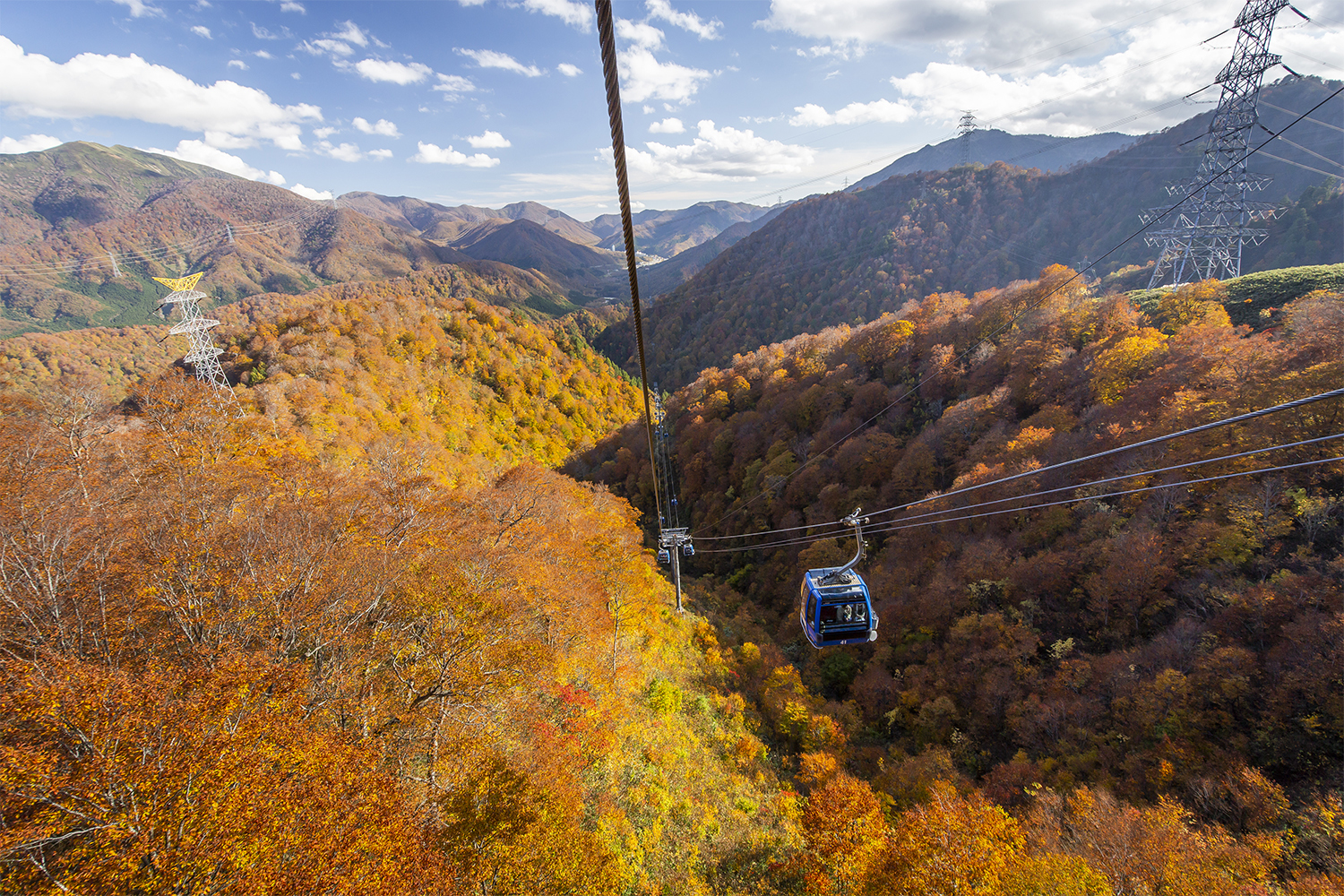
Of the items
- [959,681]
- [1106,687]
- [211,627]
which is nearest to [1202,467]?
[1106,687]

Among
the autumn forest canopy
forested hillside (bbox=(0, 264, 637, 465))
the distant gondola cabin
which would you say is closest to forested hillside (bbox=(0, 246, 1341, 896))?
the autumn forest canopy

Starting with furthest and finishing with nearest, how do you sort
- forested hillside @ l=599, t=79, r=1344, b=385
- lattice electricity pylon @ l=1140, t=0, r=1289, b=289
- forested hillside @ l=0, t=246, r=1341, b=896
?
forested hillside @ l=599, t=79, r=1344, b=385 < lattice electricity pylon @ l=1140, t=0, r=1289, b=289 < forested hillside @ l=0, t=246, r=1341, b=896

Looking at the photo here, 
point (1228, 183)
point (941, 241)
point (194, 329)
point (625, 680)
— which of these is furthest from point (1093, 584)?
point (941, 241)

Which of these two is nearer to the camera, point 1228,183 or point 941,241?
point 1228,183

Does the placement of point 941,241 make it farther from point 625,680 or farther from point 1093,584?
point 625,680

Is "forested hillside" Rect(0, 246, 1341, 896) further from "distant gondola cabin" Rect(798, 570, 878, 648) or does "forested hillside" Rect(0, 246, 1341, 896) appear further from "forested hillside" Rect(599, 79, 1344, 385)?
"forested hillside" Rect(599, 79, 1344, 385)

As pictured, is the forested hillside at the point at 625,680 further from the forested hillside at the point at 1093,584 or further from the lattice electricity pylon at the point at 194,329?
the lattice electricity pylon at the point at 194,329

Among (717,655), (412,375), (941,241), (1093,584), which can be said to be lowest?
(717,655)
